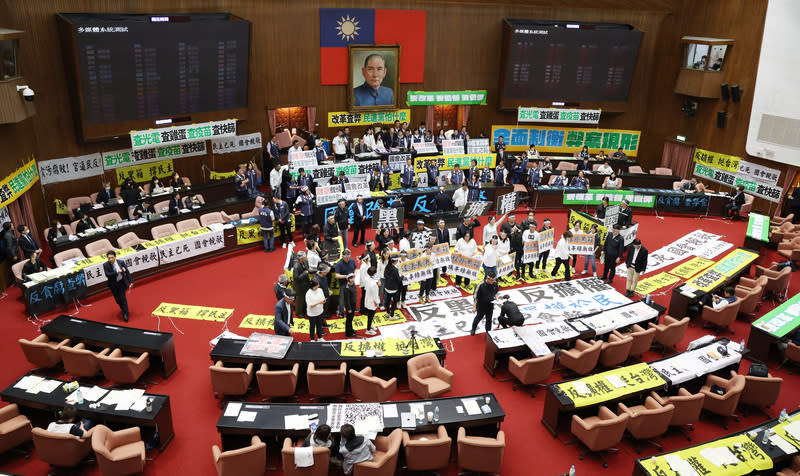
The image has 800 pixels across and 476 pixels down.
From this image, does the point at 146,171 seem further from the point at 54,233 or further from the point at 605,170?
the point at 605,170

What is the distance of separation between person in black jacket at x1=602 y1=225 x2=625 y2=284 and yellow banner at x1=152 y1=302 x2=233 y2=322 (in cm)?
1055

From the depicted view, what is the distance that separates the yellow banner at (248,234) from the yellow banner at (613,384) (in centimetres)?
1124

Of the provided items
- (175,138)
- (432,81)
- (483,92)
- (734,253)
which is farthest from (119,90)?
(734,253)

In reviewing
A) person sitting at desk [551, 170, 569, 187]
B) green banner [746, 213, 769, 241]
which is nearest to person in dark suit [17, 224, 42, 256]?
person sitting at desk [551, 170, 569, 187]

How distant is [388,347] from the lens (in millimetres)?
11398

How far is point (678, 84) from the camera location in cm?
2559

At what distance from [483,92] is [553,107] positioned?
338 cm

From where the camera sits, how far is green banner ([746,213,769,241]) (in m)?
18.1

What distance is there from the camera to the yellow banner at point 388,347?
11.1m

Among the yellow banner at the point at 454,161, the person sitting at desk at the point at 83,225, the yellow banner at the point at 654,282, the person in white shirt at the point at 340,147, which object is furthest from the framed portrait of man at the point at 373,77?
the yellow banner at the point at 654,282

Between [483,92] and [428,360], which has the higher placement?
[483,92]

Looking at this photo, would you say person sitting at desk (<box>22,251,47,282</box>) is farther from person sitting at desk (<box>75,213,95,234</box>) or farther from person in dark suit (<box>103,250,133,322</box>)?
person sitting at desk (<box>75,213,95,234</box>)

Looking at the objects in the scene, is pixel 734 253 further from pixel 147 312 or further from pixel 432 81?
pixel 147 312

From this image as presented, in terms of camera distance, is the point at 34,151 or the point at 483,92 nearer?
the point at 34,151
